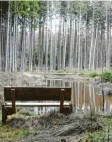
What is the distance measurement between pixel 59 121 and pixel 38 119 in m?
0.42

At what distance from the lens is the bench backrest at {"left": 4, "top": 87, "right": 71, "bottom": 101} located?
6.30 m

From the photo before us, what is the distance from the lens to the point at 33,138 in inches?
173

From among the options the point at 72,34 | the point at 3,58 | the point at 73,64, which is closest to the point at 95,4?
the point at 72,34

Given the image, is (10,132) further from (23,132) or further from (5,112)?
(5,112)

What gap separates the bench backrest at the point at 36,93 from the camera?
20.7 feet

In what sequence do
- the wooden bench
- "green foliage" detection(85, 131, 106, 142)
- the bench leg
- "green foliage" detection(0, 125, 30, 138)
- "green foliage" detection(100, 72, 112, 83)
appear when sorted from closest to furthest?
"green foliage" detection(85, 131, 106, 142) < "green foliage" detection(0, 125, 30, 138) < the bench leg < the wooden bench < "green foliage" detection(100, 72, 112, 83)

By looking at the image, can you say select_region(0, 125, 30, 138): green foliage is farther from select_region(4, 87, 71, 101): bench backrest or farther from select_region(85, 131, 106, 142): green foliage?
select_region(85, 131, 106, 142): green foliage

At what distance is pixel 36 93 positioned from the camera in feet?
20.8

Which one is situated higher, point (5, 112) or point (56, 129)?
point (5, 112)

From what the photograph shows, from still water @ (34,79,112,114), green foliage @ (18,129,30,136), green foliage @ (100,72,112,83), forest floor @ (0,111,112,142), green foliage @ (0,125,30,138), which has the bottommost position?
still water @ (34,79,112,114)

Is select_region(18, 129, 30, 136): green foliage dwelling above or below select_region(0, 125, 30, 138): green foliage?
above

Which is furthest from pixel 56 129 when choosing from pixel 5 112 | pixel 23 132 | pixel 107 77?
pixel 107 77

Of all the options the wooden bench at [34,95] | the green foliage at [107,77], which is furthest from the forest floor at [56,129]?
the green foliage at [107,77]

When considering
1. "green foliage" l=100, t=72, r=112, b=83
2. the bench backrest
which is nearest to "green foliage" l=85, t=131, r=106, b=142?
the bench backrest
